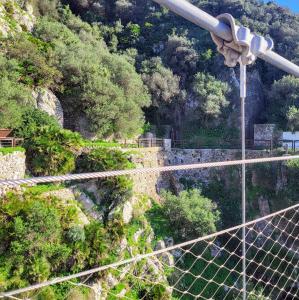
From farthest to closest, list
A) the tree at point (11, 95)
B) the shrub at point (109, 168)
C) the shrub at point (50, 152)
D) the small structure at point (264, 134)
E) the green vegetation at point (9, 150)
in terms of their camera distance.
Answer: the small structure at point (264, 134) < the tree at point (11, 95) < the shrub at point (109, 168) < the shrub at point (50, 152) < the green vegetation at point (9, 150)

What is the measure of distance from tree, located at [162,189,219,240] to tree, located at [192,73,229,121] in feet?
15.5

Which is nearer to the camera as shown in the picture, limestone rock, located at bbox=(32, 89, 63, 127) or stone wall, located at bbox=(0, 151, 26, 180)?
stone wall, located at bbox=(0, 151, 26, 180)

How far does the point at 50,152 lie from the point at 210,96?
696 centimetres

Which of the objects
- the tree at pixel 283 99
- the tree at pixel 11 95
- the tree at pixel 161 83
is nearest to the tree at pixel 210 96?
the tree at pixel 161 83

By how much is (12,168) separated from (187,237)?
378cm

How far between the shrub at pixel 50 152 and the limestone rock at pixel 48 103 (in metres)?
1.72

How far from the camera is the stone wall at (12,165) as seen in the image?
567 centimetres

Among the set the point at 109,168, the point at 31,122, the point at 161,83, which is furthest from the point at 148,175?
the point at 161,83

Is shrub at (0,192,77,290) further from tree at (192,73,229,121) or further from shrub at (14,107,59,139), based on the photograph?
tree at (192,73,229,121)

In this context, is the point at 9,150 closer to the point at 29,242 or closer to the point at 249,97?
the point at 29,242

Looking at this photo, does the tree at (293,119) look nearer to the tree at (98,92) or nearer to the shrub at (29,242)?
the tree at (98,92)

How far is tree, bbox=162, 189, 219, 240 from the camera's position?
7363 mm

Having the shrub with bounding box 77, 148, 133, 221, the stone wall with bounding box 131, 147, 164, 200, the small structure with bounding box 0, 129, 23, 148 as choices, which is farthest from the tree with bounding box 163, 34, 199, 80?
the small structure with bounding box 0, 129, 23, 148

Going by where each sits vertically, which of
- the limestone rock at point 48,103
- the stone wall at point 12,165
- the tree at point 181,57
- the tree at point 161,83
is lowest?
the stone wall at point 12,165
